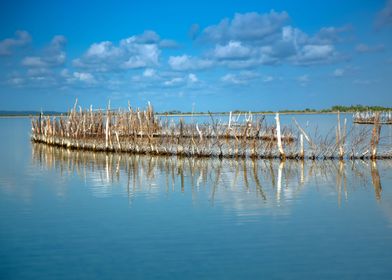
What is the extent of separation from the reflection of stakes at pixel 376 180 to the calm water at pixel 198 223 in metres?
0.03

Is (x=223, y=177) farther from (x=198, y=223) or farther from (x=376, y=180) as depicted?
(x=198, y=223)

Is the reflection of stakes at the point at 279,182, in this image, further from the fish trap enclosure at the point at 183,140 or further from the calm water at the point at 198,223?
the fish trap enclosure at the point at 183,140

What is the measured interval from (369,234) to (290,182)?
619cm

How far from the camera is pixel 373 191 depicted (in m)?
14.5

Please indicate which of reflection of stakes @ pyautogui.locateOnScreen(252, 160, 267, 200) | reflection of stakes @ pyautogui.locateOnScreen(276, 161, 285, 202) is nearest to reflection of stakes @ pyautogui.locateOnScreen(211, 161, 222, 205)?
reflection of stakes @ pyautogui.locateOnScreen(252, 160, 267, 200)

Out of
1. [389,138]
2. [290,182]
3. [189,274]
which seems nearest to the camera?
[189,274]

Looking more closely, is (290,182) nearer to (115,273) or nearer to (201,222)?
(201,222)

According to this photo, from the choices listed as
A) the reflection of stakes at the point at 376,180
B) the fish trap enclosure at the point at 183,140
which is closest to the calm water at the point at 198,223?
the reflection of stakes at the point at 376,180

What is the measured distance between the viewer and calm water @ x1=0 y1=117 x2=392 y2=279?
798 centimetres

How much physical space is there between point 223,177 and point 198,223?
20.9ft

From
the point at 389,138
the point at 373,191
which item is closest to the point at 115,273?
the point at 373,191

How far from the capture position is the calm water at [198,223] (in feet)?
26.2

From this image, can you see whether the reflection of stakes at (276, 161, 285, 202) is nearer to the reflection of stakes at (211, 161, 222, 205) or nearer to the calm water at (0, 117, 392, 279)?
the calm water at (0, 117, 392, 279)

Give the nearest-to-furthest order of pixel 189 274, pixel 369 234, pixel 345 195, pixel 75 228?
pixel 189 274 < pixel 369 234 < pixel 75 228 < pixel 345 195
